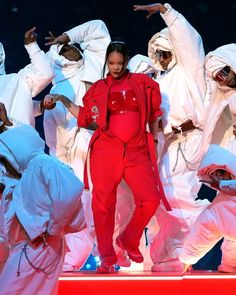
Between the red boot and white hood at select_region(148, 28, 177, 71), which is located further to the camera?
white hood at select_region(148, 28, 177, 71)

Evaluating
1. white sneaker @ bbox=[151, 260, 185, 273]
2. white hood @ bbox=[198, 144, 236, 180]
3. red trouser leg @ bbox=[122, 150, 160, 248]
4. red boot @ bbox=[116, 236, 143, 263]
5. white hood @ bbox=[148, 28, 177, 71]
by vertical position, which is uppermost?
white hood @ bbox=[148, 28, 177, 71]

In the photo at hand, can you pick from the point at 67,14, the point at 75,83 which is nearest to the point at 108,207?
the point at 75,83

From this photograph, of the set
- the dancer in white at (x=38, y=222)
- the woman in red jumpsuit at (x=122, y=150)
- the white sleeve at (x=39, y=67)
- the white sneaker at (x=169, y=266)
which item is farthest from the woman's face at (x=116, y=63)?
the white sneaker at (x=169, y=266)

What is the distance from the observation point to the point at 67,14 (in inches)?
276

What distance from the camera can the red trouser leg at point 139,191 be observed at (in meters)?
4.34

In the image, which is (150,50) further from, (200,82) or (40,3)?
(40,3)

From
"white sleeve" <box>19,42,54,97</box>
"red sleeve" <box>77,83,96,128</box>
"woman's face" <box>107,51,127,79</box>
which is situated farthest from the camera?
"white sleeve" <box>19,42,54,97</box>

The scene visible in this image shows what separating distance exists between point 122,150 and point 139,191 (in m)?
0.29

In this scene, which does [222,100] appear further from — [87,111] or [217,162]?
[87,111]

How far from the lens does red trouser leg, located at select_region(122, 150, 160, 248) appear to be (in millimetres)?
4344

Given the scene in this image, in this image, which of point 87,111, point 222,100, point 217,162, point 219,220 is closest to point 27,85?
point 87,111

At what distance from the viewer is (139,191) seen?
435 centimetres

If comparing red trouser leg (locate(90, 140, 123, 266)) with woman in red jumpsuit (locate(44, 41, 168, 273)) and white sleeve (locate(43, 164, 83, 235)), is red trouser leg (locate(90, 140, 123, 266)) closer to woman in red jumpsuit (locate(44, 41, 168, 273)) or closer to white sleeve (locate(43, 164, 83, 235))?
woman in red jumpsuit (locate(44, 41, 168, 273))

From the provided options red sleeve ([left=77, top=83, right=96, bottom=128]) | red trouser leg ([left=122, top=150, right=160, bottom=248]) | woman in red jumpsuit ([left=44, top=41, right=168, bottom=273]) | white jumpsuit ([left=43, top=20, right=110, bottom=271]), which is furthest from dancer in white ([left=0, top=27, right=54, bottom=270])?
red trouser leg ([left=122, top=150, right=160, bottom=248])
